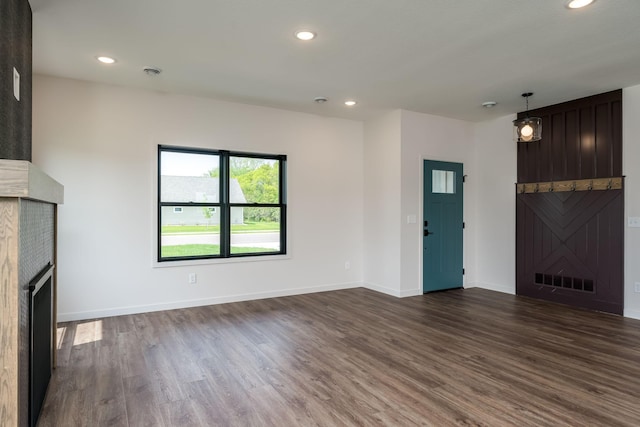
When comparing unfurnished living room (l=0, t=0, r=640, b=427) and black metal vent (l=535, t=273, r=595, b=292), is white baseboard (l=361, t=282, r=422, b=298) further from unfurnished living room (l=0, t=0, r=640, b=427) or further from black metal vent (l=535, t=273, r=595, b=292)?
black metal vent (l=535, t=273, r=595, b=292)

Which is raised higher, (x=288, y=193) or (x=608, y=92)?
(x=608, y=92)

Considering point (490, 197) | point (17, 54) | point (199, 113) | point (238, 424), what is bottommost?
point (238, 424)

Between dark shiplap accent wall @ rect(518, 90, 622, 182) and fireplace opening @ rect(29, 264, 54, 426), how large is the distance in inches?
229

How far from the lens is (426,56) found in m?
3.57

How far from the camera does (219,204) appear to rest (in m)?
5.02

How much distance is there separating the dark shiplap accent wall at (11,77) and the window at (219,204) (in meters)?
2.00

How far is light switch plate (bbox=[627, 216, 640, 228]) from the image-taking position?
4.38 metres

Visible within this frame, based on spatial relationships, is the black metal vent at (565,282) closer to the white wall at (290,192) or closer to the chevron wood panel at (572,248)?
the chevron wood panel at (572,248)

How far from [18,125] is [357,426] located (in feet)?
9.35

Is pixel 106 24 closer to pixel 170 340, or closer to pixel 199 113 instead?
pixel 199 113

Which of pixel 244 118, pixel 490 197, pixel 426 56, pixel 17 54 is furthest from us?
pixel 490 197

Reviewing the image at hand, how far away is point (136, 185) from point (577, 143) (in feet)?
18.8

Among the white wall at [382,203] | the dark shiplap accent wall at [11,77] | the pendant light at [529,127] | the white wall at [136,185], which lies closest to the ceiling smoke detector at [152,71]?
the white wall at [136,185]

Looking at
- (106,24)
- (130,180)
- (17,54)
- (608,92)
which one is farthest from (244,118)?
(608,92)
